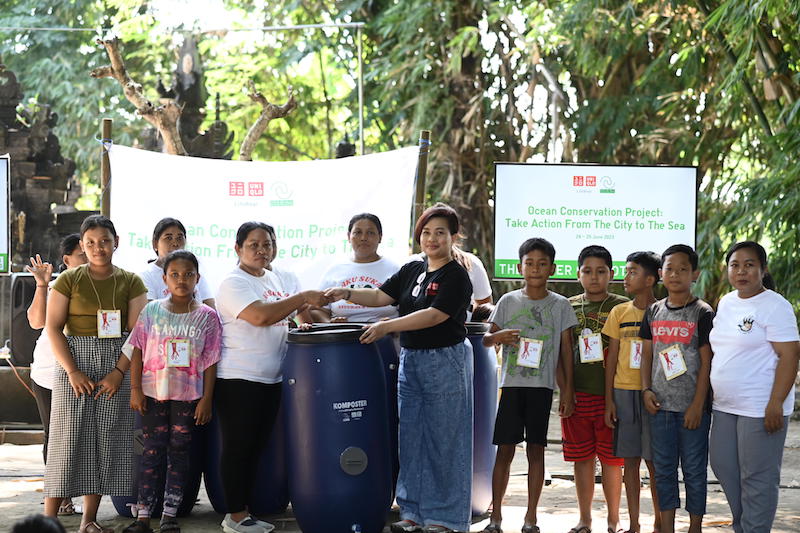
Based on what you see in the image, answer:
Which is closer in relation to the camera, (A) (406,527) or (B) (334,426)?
(B) (334,426)

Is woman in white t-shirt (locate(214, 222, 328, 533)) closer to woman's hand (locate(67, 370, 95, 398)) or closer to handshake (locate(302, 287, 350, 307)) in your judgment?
handshake (locate(302, 287, 350, 307))

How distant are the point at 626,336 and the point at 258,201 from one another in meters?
2.48

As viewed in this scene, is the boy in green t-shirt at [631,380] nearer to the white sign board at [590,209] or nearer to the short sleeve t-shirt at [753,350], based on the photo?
the short sleeve t-shirt at [753,350]

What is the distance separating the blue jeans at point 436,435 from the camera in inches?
188

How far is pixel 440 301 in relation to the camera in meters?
4.71

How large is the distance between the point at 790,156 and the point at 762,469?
Answer: 10.8ft

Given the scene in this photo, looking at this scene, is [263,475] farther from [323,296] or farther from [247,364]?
[323,296]

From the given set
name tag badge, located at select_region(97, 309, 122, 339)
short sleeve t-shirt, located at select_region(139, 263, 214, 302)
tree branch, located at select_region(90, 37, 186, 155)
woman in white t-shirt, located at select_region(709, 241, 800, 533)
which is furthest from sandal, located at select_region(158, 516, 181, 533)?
tree branch, located at select_region(90, 37, 186, 155)

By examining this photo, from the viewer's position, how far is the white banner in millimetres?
6230

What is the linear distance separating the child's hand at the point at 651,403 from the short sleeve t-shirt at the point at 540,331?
46 cm

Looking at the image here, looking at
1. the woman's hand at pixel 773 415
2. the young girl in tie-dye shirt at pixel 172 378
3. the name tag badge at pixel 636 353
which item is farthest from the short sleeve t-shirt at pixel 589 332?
the young girl in tie-dye shirt at pixel 172 378

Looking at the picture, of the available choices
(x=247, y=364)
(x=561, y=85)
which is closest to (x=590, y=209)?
(x=247, y=364)

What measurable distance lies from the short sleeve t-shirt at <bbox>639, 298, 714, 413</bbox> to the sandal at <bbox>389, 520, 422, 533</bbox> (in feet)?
4.10

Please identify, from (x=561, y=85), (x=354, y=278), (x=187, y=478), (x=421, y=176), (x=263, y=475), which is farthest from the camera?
(x=561, y=85)
